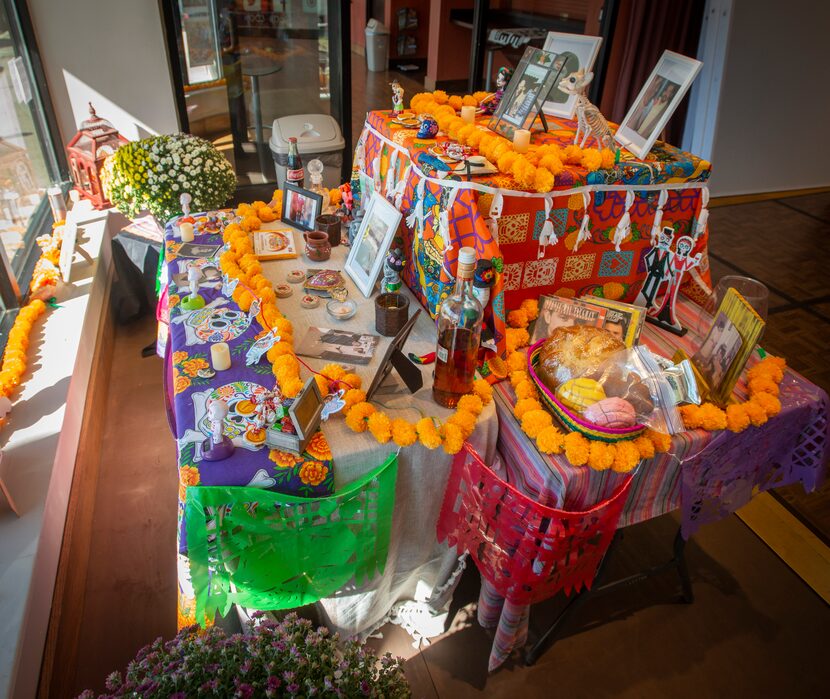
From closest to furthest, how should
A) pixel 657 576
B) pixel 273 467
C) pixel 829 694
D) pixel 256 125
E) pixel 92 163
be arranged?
pixel 273 467, pixel 829 694, pixel 657 576, pixel 92 163, pixel 256 125

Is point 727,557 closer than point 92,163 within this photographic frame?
Yes

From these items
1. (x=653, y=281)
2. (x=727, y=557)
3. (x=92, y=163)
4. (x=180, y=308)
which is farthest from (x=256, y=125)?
(x=727, y=557)

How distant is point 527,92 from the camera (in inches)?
77.6

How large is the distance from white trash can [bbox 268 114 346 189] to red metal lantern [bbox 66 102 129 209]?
32.2 inches

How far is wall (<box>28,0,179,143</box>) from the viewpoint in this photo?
319 centimetres

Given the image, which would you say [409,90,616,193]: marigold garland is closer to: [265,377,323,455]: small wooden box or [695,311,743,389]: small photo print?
[695,311,743,389]: small photo print

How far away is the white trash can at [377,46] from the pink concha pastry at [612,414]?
26.9ft

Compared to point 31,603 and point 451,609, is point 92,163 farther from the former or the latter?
point 451,609

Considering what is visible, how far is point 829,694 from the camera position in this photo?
5.77 feet

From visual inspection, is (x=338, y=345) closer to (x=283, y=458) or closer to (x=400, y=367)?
→ (x=400, y=367)

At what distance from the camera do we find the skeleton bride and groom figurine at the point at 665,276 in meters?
1.87

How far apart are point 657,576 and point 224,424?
1540mm

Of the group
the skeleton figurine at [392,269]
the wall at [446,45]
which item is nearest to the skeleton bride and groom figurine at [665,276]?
the skeleton figurine at [392,269]

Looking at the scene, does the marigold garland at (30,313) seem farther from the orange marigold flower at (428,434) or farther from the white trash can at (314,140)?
the orange marigold flower at (428,434)
